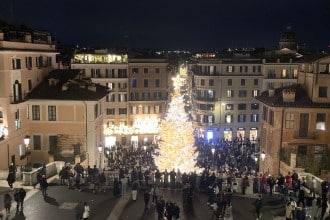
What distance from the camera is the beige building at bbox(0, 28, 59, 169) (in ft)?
126

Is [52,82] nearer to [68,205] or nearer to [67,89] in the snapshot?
[67,89]

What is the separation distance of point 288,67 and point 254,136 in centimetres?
1435

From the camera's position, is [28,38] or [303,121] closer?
[303,121]

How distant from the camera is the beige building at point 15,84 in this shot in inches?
1515

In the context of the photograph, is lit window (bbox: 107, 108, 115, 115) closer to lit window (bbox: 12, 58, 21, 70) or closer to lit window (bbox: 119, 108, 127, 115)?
lit window (bbox: 119, 108, 127, 115)

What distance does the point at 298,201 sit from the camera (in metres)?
25.9

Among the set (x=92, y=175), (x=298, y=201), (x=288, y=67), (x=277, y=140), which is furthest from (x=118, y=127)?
(x=298, y=201)

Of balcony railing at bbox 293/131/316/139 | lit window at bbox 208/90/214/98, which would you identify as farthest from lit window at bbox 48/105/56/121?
lit window at bbox 208/90/214/98

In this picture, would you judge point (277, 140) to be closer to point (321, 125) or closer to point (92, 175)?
point (321, 125)

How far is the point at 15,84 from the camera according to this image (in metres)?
40.6

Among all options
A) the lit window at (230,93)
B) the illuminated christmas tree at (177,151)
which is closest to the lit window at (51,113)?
the illuminated christmas tree at (177,151)

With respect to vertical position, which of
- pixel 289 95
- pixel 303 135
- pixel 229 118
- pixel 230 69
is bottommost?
pixel 229 118

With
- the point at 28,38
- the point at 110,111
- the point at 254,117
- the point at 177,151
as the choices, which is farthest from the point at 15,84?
the point at 254,117

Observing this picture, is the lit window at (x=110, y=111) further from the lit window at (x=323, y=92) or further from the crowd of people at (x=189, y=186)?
the crowd of people at (x=189, y=186)
